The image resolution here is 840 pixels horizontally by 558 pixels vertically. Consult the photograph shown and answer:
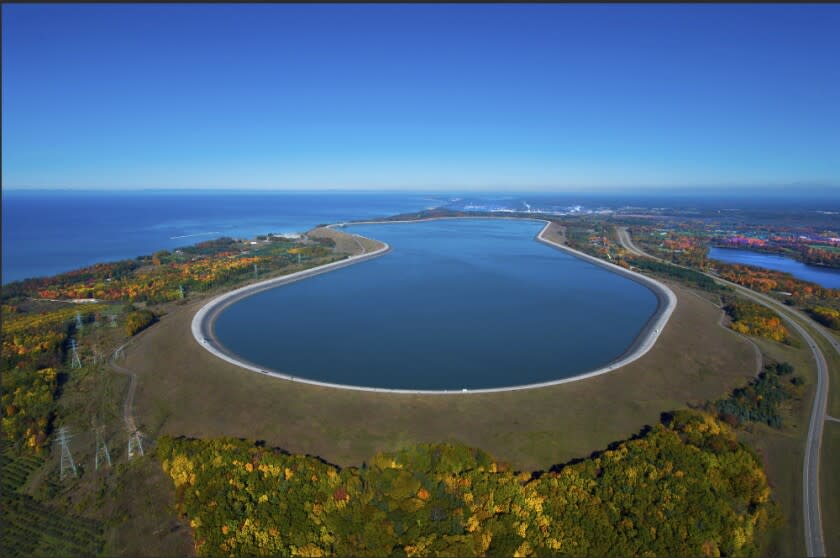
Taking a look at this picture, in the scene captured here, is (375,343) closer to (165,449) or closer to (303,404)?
(303,404)

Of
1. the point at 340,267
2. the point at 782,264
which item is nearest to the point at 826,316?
the point at 782,264

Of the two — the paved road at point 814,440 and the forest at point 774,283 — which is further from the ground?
the forest at point 774,283

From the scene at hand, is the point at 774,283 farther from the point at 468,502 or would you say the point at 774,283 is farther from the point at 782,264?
the point at 468,502

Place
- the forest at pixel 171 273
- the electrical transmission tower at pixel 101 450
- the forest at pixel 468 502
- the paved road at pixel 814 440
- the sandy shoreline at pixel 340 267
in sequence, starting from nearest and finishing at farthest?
the forest at pixel 468 502, the paved road at pixel 814 440, the electrical transmission tower at pixel 101 450, the sandy shoreline at pixel 340 267, the forest at pixel 171 273

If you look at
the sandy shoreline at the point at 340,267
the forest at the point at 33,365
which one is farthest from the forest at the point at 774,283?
the forest at the point at 33,365

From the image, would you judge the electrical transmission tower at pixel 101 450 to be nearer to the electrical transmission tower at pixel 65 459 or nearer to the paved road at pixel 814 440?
the electrical transmission tower at pixel 65 459

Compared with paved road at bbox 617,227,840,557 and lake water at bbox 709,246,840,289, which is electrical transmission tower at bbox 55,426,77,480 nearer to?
paved road at bbox 617,227,840,557
